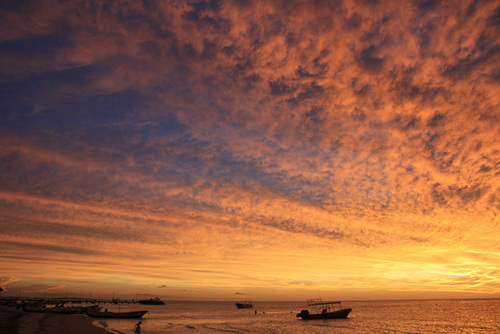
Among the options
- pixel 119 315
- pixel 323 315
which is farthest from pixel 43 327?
pixel 323 315

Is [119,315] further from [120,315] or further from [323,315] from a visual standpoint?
[323,315]

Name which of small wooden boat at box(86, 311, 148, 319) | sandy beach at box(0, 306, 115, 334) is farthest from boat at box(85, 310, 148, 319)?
sandy beach at box(0, 306, 115, 334)

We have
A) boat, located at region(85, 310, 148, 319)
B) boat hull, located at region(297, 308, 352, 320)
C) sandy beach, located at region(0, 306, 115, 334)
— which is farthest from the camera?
boat hull, located at region(297, 308, 352, 320)

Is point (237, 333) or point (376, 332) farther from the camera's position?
point (376, 332)

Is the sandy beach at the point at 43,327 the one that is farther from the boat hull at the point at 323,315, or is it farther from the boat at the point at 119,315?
the boat hull at the point at 323,315

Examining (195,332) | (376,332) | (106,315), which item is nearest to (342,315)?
(376,332)

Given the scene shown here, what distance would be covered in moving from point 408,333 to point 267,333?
34.0 metres

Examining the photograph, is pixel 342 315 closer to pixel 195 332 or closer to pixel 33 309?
pixel 195 332

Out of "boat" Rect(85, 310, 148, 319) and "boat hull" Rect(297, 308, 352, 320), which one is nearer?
"boat" Rect(85, 310, 148, 319)

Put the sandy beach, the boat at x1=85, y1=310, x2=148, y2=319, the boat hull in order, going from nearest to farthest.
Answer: the sandy beach
the boat at x1=85, y1=310, x2=148, y2=319
the boat hull

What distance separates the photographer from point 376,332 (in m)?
72.4

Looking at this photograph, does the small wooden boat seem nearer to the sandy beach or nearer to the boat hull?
the sandy beach

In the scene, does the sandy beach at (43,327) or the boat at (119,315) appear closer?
the sandy beach at (43,327)

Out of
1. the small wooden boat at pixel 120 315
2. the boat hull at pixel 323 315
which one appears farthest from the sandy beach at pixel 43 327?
the boat hull at pixel 323 315
